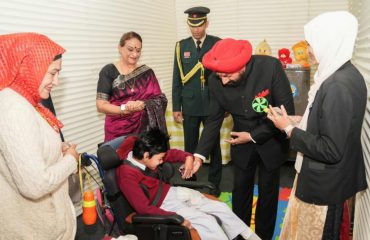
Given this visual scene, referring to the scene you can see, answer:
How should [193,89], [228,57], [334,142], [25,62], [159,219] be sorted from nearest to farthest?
[25,62]
[334,142]
[159,219]
[228,57]
[193,89]

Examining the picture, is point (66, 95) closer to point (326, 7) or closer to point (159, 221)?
point (159, 221)

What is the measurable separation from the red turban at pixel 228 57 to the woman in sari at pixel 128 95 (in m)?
0.87

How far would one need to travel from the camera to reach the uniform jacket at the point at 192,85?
3.48m

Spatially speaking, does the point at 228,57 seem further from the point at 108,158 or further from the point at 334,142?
the point at 108,158

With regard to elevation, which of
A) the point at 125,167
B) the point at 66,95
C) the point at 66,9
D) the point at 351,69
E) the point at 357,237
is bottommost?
the point at 357,237

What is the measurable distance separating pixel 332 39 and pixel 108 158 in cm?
Answer: 138

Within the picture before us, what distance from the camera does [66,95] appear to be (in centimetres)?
288

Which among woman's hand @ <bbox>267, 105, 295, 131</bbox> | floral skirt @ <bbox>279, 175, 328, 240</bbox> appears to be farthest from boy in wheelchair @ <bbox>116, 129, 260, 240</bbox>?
woman's hand @ <bbox>267, 105, 295, 131</bbox>

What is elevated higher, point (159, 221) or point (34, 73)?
point (34, 73)

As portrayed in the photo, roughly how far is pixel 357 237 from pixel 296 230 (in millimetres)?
500

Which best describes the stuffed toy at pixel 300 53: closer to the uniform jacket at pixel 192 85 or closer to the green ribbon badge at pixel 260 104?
the uniform jacket at pixel 192 85

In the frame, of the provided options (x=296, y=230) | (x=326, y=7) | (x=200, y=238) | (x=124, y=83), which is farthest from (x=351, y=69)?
(x=326, y=7)

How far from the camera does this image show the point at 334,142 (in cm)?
145

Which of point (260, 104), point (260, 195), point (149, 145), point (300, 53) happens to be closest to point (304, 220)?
point (260, 195)
